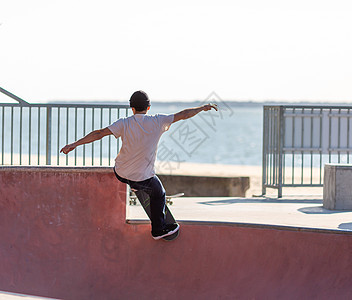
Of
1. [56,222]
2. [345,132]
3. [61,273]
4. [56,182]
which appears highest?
[345,132]

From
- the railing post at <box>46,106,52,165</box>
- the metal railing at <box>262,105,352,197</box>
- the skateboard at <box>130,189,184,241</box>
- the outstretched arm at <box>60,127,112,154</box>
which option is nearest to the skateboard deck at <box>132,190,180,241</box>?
the skateboard at <box>130,189,184,241</box>

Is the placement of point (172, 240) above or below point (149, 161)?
below

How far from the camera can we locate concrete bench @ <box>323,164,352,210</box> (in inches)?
388

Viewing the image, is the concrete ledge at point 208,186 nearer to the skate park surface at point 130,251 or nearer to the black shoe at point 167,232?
the skate park surface at point 130,251

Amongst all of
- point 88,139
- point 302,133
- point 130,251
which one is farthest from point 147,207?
point 302,133

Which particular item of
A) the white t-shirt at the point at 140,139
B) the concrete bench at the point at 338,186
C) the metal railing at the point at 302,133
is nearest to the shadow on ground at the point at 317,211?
the concrete bench at the point at 338,186

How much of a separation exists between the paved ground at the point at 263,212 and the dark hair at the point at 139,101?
149cm

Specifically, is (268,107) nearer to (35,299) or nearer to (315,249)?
(315,249)

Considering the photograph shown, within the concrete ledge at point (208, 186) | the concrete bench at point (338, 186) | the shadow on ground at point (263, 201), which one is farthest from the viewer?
the concrete ledge at point (208, 186)

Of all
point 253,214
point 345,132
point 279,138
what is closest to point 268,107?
point 279,138

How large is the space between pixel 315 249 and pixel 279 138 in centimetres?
501

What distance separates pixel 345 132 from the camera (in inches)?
489

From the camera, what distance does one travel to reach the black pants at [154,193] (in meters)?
7.07

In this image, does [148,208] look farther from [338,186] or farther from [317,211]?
[338,186]
